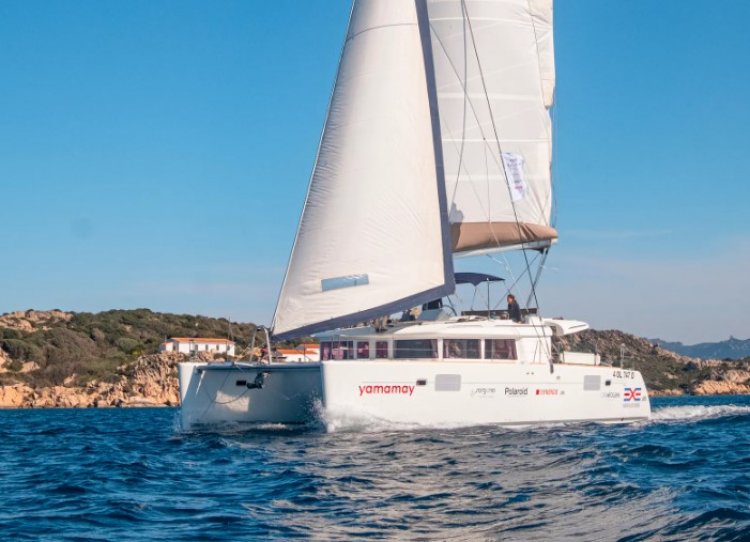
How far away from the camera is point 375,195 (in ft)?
71.5

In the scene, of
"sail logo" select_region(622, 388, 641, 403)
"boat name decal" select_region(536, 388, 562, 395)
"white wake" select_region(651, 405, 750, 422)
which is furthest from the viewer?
"white wake" select_region(651, 405, 750, 422)

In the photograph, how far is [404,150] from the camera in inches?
878

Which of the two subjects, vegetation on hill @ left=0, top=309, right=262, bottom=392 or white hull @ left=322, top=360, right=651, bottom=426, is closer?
white hull @ left=322, top=360, right=651, bottom=426

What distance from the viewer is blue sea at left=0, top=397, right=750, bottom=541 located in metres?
10.2

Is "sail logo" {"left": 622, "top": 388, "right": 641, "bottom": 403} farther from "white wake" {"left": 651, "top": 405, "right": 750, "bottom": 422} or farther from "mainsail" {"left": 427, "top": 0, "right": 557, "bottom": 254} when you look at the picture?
"mainsail" {"left": 427, "top": 0, "right": 557, "bottom": 254}

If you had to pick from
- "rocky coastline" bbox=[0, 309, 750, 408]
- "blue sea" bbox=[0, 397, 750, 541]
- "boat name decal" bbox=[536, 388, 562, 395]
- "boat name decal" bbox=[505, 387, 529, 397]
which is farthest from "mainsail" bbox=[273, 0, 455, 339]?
"rocky coastline" bbox=[0, 309, 750, 408]

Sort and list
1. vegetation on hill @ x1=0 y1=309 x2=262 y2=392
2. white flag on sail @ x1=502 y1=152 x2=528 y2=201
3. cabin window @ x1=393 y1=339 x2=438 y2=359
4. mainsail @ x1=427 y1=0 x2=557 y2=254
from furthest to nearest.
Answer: vegetation on hill @ x1=0 y1=309 x2=262 y2=392, white flag on sail @ x1=502 y1=152 x2=528 y2=201, mainsail @ x1=427 y1=0 x2=557 y2=254, cabin window @ x1=393 y1=339 x2=438 y2=359

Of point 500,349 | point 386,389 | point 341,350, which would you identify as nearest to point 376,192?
point 341,350

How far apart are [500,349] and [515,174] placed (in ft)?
23.1

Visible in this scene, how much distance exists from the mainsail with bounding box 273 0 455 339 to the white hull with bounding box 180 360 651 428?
1565 mm

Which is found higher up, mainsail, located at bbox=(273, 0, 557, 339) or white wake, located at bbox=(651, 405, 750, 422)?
mainsail, located at bbox=(273, 0, 557, 339)

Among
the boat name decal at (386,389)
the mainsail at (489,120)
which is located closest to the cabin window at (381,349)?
the boat name decal at (386,389)

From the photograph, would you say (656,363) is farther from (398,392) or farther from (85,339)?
(398,392)

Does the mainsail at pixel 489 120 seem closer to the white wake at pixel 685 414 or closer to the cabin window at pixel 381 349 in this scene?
the cabin window at pixel 381 349
